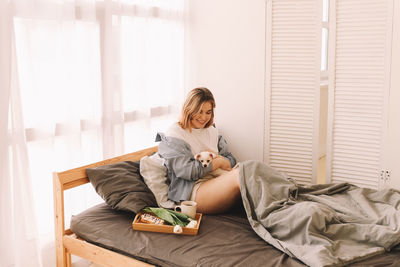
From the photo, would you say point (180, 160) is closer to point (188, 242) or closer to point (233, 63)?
point (188, 242)

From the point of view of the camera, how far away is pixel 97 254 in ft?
6.73

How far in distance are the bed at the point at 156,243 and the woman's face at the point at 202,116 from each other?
1.78ft

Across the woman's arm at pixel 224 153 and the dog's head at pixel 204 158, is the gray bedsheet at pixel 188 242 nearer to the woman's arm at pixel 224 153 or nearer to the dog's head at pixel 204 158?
the dog's head at pixel 204 158

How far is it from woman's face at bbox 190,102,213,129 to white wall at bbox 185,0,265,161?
747 millimetres

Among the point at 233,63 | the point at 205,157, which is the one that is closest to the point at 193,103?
the point at 205,157

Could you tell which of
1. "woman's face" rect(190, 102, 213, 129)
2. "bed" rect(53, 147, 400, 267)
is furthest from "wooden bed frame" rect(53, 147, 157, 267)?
"woman's face" rect(190, 102, 213, 129)

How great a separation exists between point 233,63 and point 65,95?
4.65 feet

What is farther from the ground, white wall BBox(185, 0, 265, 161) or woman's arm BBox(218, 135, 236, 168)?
white wall BBox(185, 0, 265, 161)

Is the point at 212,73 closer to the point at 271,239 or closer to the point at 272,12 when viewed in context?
the point at 272,12

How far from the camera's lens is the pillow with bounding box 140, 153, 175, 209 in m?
2.38

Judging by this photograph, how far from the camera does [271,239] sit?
6.41 ft

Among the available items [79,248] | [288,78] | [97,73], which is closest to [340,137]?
[288,78]

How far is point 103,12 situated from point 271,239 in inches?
64.7

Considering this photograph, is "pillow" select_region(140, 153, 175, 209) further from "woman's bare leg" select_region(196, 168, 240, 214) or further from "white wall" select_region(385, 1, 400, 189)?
"white wall" select_region(385, 1, 400, 189)
